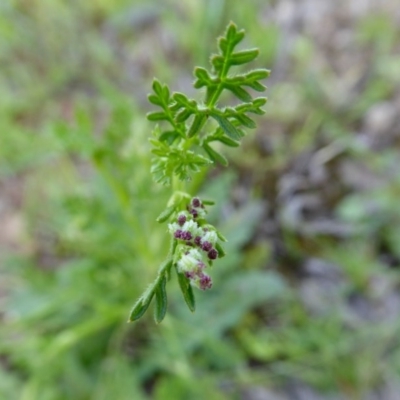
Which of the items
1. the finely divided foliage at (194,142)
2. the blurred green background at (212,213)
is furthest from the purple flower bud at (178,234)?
the blurred green background at (212,213)

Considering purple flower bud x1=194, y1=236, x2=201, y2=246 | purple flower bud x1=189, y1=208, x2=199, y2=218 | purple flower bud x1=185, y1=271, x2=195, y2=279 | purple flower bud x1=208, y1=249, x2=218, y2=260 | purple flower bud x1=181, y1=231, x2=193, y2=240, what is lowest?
purple flower bud x1=185, y1=271, x2=195, y2=279

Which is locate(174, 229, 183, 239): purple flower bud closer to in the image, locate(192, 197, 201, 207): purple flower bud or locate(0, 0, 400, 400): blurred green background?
locate(192, 197, 201, 207): purple flower bud

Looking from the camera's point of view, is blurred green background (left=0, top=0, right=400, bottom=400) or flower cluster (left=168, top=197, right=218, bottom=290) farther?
blurred green background (left=0, top=0, right=400, bottom=400)

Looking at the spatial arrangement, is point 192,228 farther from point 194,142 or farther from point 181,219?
point 194,142

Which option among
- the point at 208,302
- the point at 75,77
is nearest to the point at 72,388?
the point at 208,302

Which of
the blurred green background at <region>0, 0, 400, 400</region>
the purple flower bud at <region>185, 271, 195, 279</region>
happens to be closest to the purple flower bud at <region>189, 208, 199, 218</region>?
the purple flower bud at <region>185, 271, 195, 279</region>

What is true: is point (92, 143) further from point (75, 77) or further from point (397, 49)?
point (397, 49)
